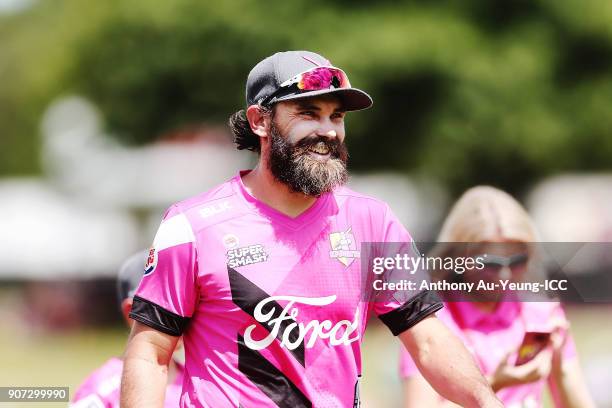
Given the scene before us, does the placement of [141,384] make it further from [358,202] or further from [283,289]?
[358,202]

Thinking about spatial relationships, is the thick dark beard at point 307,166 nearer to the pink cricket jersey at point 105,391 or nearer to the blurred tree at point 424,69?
the pink cricket jersey at point 105,391

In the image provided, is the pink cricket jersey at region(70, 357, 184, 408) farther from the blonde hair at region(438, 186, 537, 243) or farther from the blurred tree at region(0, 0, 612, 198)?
the blurred tree at region(0, 0, 612, 198)

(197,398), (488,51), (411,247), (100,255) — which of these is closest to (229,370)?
(197,398)

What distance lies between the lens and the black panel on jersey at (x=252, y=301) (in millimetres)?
4262

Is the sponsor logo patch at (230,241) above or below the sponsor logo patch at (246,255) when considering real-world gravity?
above

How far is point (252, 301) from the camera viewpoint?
427 centimetres

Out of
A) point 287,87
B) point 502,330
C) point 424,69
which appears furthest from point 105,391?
point 424,69

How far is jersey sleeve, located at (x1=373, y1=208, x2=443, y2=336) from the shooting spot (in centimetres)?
448

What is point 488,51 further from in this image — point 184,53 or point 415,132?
point 184,53

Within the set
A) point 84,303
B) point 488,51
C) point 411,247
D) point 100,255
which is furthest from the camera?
point 100,255

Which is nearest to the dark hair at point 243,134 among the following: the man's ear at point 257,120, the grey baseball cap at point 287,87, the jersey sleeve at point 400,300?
the man's ear at point 257,120

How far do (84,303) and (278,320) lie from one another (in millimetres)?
20122

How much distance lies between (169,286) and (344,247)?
2.35 feet

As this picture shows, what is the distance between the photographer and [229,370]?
168 inches
